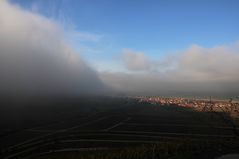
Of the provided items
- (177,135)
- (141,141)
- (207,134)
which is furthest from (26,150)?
(207,134)

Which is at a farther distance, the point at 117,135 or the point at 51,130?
the point at 51,130

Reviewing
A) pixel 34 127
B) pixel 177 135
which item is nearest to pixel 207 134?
pixel 177 135

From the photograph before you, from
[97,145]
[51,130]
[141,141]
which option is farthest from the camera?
[51,130]

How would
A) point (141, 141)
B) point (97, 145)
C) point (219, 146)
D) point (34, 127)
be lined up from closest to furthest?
point (219, 146) < point (97, 145) < point (141, 141) < point (34, 127)

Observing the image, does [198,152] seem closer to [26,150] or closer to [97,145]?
[97,145]

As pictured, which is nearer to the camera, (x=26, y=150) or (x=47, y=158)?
(x=47, y=158)

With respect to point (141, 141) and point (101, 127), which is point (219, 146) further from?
point (101, 127)

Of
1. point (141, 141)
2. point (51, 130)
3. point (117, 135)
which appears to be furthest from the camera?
point (51, 130)

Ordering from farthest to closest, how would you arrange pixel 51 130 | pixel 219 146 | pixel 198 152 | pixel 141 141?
pixel 51 130
pixel 141 141
pixel 219 146
pixel 198 152
